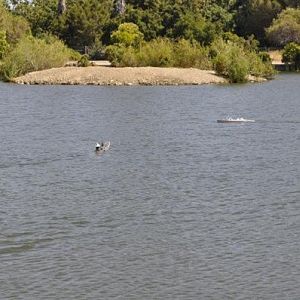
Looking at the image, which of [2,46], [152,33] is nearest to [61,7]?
Answer: [152,33]

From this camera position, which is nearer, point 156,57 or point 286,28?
point 156,57

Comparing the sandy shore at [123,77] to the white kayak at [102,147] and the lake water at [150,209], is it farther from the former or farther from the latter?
the white kayak at [102,147]

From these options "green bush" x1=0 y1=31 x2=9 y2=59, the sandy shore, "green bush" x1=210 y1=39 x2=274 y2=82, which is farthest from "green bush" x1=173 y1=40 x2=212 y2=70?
"green bush" x1=0 y1=31 x2=9 y2=59

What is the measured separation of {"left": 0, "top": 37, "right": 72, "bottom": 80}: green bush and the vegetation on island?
93mm

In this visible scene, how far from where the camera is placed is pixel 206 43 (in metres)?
93.9

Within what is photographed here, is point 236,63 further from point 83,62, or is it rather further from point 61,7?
point 61,7

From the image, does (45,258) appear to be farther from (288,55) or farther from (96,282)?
(288,55)

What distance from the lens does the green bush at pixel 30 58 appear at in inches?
3009

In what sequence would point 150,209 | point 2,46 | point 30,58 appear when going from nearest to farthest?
point 150,209 < point 30,58 < point 2,46

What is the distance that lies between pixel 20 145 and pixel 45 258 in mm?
16888

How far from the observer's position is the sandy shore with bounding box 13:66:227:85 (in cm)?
7225

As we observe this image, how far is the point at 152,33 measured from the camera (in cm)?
9931

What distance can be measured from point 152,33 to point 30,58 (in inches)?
977

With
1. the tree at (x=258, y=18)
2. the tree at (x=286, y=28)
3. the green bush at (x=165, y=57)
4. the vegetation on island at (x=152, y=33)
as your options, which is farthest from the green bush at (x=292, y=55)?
the tree at (x=258, y=18)
